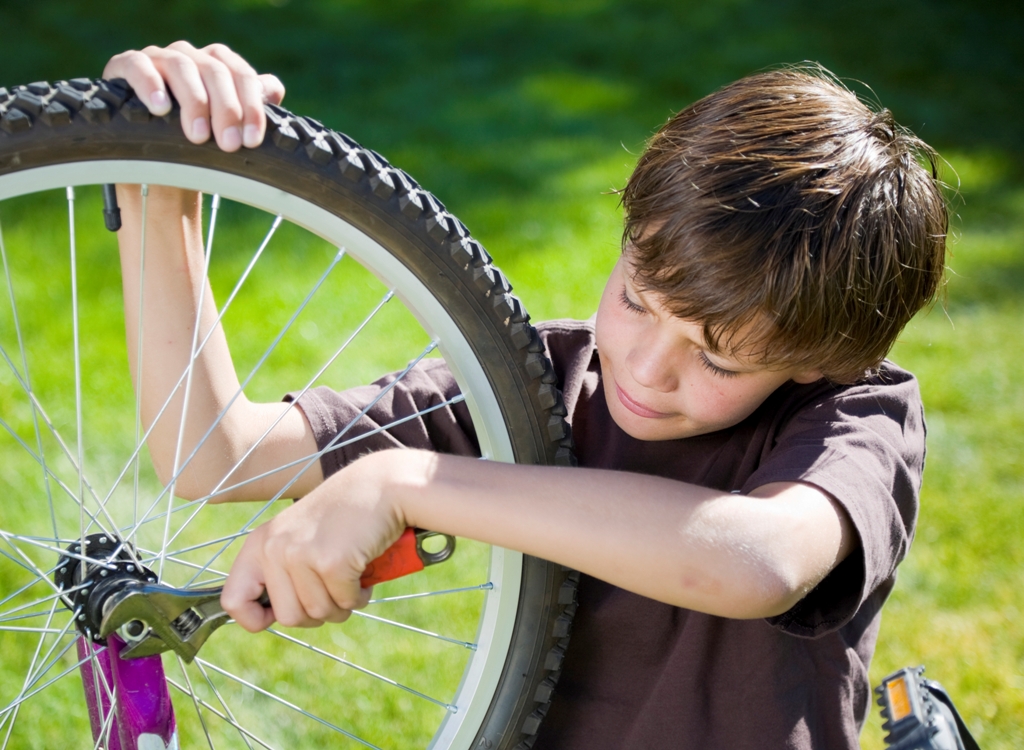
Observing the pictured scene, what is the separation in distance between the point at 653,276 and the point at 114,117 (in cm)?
53

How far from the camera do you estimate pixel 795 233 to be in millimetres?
1002

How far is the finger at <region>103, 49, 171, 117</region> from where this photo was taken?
87 cm

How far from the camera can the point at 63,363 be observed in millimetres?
2713

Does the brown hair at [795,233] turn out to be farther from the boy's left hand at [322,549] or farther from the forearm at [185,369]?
the forearm at [185,369]

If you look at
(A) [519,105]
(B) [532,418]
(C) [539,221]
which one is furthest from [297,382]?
(A) [519,105]

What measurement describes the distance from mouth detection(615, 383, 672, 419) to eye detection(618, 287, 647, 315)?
0.09 metres

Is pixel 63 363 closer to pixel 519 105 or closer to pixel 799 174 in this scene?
pixel 799 174

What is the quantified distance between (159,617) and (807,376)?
701 millimetres

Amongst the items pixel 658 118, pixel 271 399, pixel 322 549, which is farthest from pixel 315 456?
pixel 658 118

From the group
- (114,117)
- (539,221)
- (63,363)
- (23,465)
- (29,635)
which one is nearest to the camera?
(114,117)

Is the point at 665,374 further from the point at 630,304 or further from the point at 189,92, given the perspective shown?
the point at 189,92

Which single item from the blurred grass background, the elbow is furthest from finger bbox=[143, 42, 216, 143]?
the blurred grass background

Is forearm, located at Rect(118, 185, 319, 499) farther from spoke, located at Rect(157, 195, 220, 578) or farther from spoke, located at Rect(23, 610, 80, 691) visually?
spoke, located at Rect(23, 610, 80, 691)

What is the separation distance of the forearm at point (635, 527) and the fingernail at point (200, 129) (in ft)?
1.09
